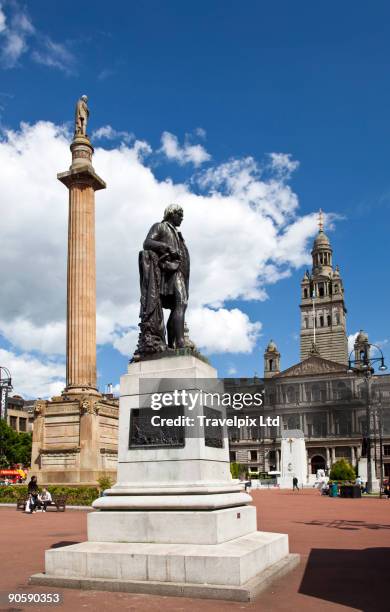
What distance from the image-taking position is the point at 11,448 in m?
78.2

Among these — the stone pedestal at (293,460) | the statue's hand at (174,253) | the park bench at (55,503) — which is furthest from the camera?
the stone pedestal at (293,460)

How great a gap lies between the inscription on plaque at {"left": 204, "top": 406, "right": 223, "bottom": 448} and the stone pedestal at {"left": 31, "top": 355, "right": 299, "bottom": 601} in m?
0.04

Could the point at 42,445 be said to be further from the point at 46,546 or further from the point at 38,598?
the point at 38,598

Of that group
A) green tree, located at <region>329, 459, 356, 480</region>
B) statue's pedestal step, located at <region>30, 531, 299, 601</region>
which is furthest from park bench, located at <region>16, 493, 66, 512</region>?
green tree, located at <region>329, 459, 356, 480</region>

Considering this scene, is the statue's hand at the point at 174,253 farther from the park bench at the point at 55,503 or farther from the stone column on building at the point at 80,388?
the stone column on building at the point at 80,388

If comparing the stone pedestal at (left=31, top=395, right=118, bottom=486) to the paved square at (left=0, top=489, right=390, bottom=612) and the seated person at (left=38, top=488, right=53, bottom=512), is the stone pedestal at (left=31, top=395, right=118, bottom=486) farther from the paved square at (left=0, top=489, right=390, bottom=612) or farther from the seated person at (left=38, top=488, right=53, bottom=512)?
the paved square at (left=0, top=489, right=390, bottom=612)

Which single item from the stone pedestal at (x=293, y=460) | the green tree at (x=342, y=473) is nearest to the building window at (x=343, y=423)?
the stone pedestal at (x=293, y=460)

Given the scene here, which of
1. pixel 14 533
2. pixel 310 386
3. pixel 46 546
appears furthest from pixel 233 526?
pixel 310 386

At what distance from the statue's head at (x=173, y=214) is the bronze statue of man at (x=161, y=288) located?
13 centimetres

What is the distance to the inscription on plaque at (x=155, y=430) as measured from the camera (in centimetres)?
937

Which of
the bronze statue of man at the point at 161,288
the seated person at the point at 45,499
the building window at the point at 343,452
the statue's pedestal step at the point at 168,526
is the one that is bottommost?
the building window at the point at 343,452

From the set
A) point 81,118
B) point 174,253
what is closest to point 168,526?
point 174,253

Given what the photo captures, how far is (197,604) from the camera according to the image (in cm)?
729

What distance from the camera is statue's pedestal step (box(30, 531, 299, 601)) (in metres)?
7.62
